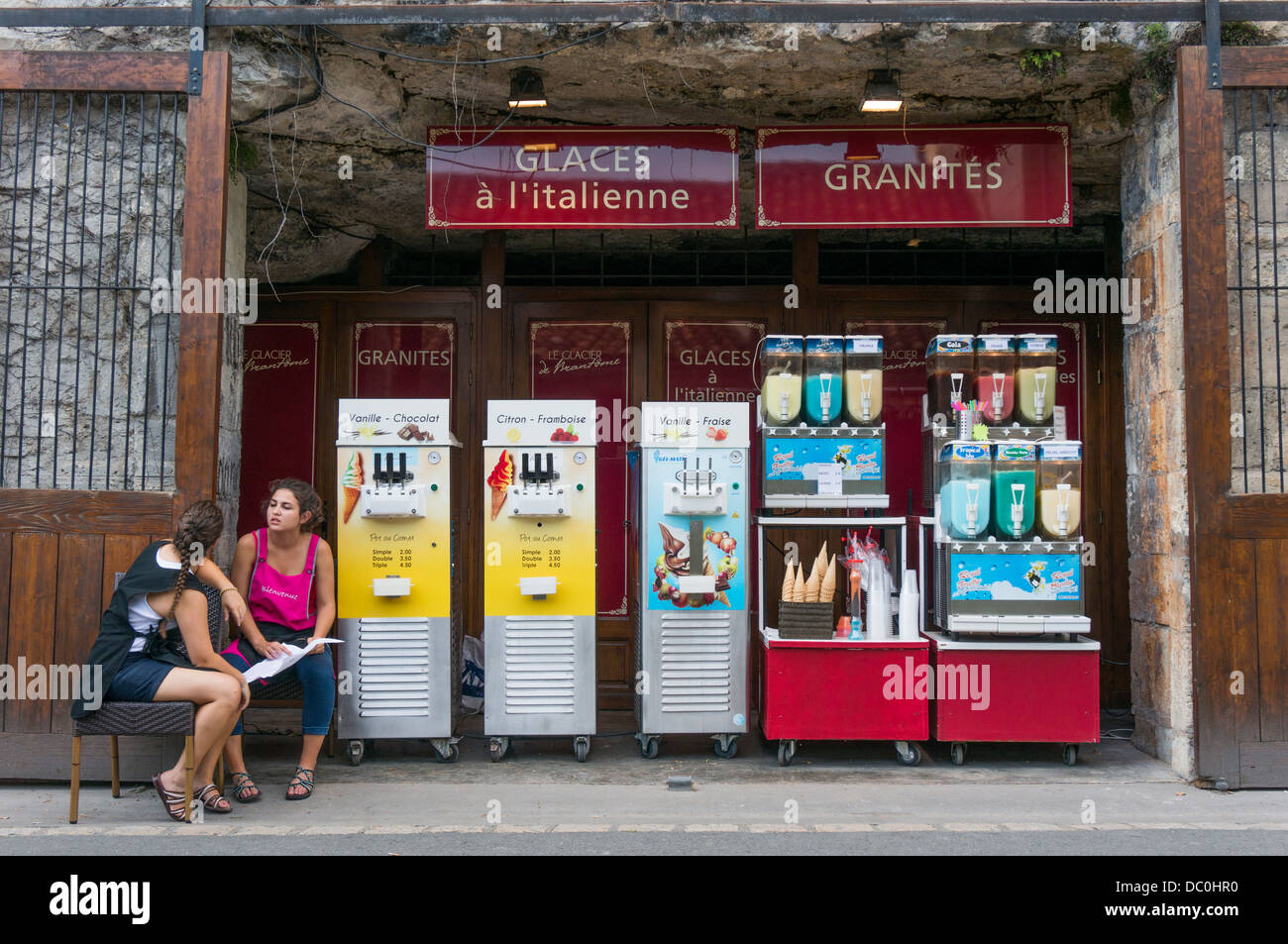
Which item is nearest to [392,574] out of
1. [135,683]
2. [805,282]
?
[135,683]

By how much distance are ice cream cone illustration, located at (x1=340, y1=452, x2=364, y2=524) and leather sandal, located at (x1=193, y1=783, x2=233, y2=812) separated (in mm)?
1697

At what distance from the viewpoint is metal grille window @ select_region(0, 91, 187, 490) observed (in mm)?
6047

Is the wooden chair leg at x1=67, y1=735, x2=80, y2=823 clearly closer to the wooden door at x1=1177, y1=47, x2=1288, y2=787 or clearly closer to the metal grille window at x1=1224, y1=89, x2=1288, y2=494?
the wooden door at x1=1177, y1=47, x2=1288, y2=787

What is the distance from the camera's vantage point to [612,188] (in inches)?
254

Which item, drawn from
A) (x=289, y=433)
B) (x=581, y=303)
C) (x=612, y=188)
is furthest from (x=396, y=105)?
(x=289, y=433)

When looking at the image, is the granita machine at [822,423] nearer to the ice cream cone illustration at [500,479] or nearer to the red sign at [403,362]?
the ice cream cone illustration at [500,479]

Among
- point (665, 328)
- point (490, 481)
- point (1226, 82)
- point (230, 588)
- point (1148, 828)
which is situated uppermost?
point (1226, 82)

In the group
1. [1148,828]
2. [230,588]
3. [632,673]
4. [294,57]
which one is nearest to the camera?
[1148,828]

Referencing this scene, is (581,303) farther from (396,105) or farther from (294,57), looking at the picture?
(294,57)

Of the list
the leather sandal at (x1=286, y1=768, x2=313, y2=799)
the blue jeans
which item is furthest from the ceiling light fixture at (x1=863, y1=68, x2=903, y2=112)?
the leather sandal at (x1=286, y1=768, x2=313, y2=799)

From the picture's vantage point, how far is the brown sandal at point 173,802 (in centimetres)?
507

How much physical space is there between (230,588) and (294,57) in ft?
10.4

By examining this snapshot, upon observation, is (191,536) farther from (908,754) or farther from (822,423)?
(908,754)

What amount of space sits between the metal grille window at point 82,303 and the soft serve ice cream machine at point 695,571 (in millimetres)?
2923
